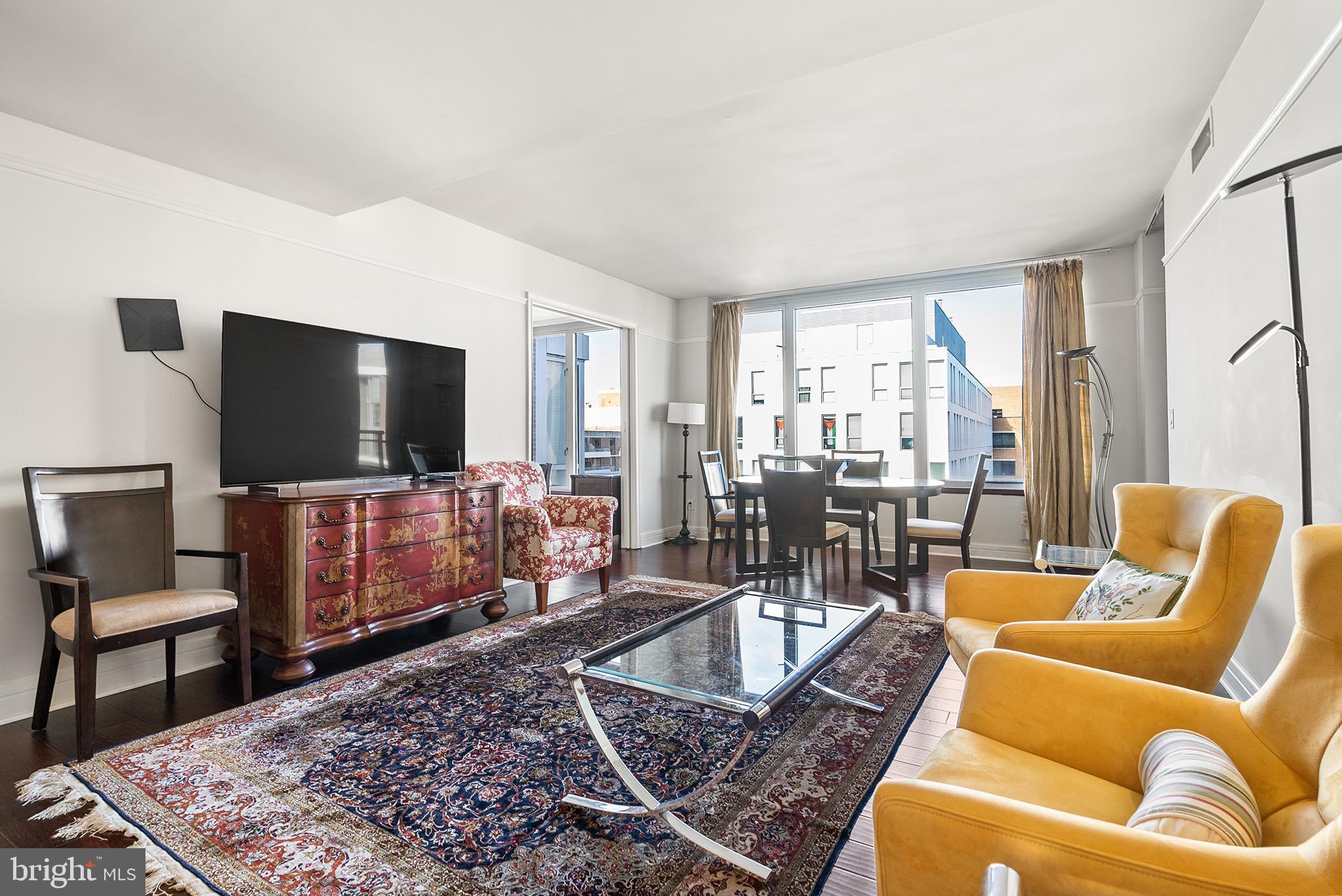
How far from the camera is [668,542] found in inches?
264

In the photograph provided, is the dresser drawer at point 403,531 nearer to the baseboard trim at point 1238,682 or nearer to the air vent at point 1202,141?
the baseboard trim at point 1238,682

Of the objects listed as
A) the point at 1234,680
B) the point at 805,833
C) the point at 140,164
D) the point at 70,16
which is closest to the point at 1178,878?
the point at 805,833

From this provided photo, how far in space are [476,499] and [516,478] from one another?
0.82 m

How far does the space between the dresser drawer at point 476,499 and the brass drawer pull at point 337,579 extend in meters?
0.72

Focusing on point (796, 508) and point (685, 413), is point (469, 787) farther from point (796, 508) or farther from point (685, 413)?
point (685, 413)

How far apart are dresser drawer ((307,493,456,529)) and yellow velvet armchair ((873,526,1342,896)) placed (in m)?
2.71

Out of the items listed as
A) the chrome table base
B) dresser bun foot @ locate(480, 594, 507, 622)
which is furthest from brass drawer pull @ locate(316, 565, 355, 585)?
the chrome table base

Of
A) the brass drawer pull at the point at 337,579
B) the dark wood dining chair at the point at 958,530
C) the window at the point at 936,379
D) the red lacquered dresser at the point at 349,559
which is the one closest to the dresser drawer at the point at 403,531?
the red lacquered dresser at the point at 349,559

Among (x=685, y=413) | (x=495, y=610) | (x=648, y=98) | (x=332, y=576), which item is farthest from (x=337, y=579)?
(x=685, y=413)

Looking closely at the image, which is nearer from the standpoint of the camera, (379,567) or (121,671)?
(121,671)

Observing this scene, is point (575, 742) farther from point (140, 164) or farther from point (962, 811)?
point (140, 164)

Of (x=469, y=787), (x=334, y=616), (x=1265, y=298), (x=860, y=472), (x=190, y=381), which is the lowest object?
(x=469, y=787)

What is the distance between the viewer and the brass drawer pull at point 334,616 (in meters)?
2.94

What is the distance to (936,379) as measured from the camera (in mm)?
6105
